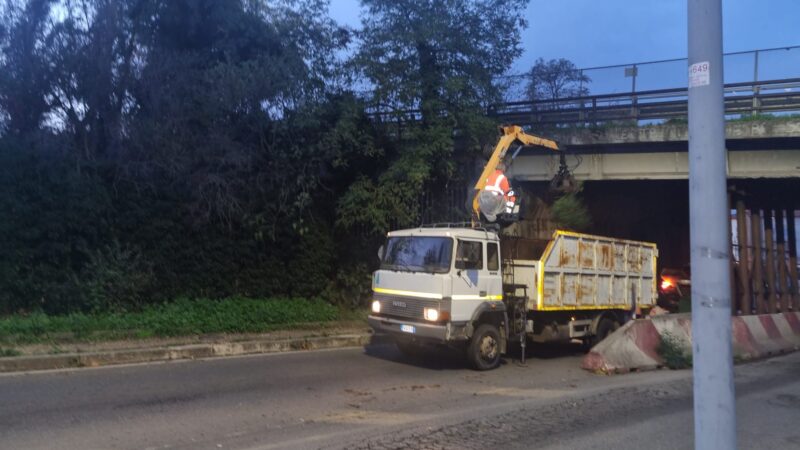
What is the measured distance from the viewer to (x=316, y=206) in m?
19.4

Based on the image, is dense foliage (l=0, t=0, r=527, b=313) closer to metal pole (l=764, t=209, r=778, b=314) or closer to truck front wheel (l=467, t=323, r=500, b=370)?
truck front wheel (l=467, t=323, r=500, b=370)

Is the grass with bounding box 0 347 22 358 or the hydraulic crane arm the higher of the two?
the hydraulic crane arm

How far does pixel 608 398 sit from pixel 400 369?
404 centimetres

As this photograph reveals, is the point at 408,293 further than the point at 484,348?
No

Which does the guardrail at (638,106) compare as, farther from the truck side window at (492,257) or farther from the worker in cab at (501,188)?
the truck side window at (492,257)

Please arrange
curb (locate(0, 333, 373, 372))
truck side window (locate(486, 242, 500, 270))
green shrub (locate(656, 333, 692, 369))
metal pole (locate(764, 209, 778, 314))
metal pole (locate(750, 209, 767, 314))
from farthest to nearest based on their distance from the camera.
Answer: metal pole (locate(764, 209, 778, 314))
metal pole (locate(750, 209, 767, 314))
green shrub (locate(656, 333, 692, 369))
truck side window (locate(486, 242, 500, 270))
curb (locate(0, 333, 373, 372))

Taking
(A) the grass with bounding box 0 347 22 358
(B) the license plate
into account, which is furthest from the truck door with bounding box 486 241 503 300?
(A) the grass with bounding box 0 347 22 358

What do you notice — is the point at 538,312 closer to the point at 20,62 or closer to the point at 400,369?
the point at 400,369

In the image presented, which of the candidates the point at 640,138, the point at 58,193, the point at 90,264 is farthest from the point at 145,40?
the point at 640,138

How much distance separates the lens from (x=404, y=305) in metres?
13.1

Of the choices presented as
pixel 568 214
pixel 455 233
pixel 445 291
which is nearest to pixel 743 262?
pixel 568 214

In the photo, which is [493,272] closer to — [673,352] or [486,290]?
[486,290]

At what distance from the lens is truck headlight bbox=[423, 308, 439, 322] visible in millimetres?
12525

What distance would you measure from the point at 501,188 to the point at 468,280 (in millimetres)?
2890
